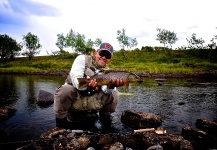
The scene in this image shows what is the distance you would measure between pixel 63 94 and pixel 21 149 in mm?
1537

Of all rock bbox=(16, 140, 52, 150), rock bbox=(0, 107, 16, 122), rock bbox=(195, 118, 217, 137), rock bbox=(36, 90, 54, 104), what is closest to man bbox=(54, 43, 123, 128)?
rock bbox=(16, 140, 52, 150)

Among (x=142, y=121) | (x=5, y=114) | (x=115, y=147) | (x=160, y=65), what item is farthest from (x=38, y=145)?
(x=160, y=65)

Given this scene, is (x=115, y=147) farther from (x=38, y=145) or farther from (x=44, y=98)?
(x=44, y=98)

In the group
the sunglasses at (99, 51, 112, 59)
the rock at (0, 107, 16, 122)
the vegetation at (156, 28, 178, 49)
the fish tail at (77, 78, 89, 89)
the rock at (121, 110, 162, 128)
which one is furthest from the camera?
the vegetation at (156, 28, 178, 49)

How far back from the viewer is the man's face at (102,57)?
16.5ft

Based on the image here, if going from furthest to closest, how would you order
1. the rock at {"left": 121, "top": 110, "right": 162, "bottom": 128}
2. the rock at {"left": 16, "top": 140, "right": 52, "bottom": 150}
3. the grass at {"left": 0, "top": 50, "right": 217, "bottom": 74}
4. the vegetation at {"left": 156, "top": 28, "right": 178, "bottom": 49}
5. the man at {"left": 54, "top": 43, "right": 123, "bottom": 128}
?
1. the vegetation at {"left": 156, "top": 28, "right": 178, "bottom": 49}
2. the grass at {"left": 0, "top": 50, "right": 217, "bottom": 74}
3. the rock at {"left": 121, "top": 110, "right": 162, "bottom": 128}
4. the man at {"left": 54, "top": 43, "right": 123, "bottom": 128}
5. the rock at {"left": 16, "top": 140, "right": 52, "bottom": 150}

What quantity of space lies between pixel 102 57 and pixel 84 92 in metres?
0.96

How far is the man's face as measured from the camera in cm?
503

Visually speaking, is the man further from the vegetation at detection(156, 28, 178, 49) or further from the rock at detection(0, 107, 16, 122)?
the vegetation at detection(156, 28, 178, 49)

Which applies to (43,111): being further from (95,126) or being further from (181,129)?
(181,129)

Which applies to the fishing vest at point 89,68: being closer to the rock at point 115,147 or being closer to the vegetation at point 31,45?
the rock at point 115,147

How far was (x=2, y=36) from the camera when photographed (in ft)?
257

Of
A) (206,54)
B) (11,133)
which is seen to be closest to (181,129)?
(11,133)

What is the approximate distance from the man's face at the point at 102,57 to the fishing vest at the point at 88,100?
16 cm
